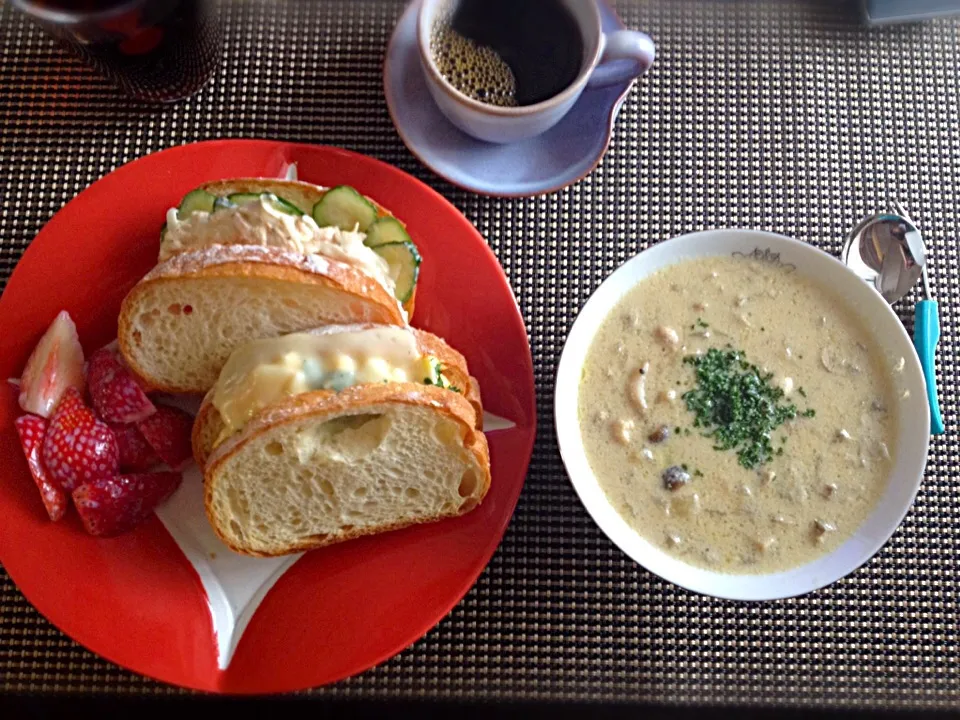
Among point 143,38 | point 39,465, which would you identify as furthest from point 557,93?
point 39,465

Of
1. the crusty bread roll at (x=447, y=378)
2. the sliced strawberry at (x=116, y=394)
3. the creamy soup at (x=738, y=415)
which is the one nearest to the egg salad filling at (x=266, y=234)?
the crusty bread roll at (x=447, y=378)

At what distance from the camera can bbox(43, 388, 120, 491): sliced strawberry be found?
5.61 ft

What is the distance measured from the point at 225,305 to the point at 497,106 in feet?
2.33

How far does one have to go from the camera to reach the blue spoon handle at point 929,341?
1915mm

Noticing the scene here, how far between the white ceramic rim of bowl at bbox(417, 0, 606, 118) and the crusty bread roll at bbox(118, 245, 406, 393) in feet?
1.42

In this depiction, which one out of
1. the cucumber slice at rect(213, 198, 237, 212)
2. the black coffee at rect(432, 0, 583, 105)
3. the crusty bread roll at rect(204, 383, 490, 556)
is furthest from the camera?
the black coffee at rect(432, 0, 583, 105)

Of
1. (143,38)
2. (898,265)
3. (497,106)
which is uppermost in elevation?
(143,38)

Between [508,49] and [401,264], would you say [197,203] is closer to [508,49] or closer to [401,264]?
[401,264]

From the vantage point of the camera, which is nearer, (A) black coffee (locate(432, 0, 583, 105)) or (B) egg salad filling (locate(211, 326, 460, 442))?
(B) egg salad filling (locate(211, 326, 460, 442))

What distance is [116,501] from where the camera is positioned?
5.58 feet

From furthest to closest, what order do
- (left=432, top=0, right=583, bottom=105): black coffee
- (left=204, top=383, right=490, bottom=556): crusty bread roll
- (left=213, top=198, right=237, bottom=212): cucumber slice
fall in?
(left=432, top=0, right=583, bottom=105): black coffee, (left=213, top=198, right=237, bottom=212): cucumber slice, (left=204, top=383, right=490, bottom=556): crusty bread roll

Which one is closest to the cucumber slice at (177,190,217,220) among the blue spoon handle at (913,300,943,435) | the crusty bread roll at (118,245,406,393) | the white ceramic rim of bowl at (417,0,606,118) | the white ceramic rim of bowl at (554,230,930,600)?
the crusty bread roll at (118,245,406,393)

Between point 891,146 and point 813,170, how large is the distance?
0.70 ft

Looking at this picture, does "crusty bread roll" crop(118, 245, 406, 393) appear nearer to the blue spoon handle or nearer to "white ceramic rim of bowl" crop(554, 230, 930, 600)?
"white ceramic rim of bowl" crop(554, 230, 930, 600)
